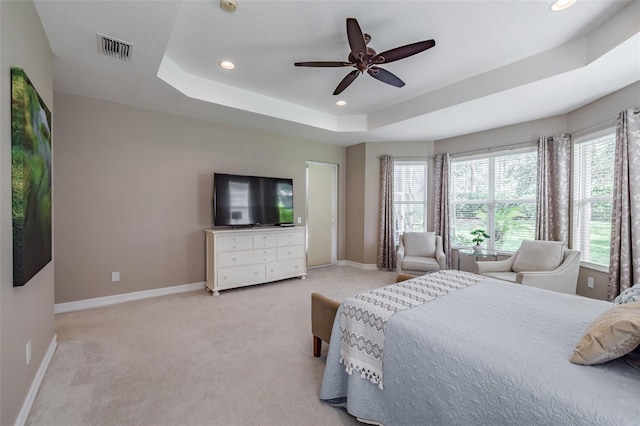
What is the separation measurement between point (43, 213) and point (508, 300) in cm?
328

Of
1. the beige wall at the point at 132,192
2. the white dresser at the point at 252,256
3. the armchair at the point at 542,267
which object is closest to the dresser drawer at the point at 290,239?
the white dresser at the point at 252,256

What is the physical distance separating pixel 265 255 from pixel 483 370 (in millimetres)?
3546

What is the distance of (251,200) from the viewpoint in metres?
4.42

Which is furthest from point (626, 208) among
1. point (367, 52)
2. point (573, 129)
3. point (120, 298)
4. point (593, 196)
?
point (120, 298)

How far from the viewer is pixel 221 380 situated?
200 cm

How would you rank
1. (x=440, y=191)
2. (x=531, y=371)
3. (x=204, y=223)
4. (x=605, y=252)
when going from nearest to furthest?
1. (x=531, y=371)
2. (x=605, y=252)
3. (x=204, y=223)
4. (x=440, y=191)

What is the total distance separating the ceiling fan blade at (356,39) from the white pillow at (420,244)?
10.9 feet

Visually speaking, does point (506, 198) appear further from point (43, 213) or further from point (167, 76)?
point (43, 213)

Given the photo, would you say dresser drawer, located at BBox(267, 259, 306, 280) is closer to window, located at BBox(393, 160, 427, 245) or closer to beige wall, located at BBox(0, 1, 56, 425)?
window, located at BBox(393, 160, 427, 245)

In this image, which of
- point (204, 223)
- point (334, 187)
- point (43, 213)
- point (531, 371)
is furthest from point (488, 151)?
point (43, 213)

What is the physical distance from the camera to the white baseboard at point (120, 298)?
3.25 meters

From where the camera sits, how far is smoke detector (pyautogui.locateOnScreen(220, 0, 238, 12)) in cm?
211

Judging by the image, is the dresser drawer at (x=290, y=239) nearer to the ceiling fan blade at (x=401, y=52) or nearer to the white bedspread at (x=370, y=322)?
the white bedspread at (x=370, y=322)

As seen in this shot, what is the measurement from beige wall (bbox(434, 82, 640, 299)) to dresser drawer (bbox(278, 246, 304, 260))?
130 inches
